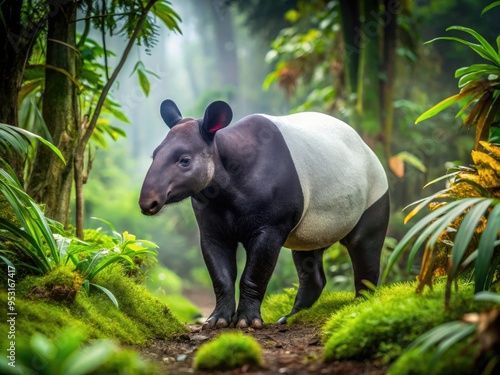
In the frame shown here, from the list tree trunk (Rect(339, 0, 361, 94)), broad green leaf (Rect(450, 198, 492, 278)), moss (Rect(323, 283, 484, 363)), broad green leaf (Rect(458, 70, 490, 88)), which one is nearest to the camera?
broad green leaf (Rect(450, 198, 492, 278))

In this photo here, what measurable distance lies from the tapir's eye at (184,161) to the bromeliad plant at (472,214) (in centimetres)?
144

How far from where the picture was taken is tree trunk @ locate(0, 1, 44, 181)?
11.9ft

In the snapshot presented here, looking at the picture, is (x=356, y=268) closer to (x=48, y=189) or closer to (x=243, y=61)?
(x=48, y=189)

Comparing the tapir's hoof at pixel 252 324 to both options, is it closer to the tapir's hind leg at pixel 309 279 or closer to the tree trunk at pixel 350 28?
the tapir's hind leg at pixel 309 279

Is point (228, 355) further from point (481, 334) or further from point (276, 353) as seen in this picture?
point (481, 334)

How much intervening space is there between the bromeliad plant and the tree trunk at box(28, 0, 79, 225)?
2.56 meters

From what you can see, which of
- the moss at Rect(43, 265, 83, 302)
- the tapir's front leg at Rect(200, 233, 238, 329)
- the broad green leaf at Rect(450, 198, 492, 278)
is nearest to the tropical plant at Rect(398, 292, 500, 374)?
the broad green leaf at Rect(450, 198, 492, 278)

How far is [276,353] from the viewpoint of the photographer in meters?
2.71

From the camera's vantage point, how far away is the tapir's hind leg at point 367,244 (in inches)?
177

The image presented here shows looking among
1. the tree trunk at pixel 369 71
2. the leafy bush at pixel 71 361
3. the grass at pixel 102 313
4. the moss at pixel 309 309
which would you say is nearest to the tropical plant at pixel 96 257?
the grass at pixel 102 313

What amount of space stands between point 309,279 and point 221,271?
104 cm

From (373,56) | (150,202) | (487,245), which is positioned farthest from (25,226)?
(373,56)

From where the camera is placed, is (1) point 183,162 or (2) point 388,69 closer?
(1) point 183,162

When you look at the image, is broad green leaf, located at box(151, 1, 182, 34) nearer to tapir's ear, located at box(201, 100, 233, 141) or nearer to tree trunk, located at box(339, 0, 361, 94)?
tapir's ear, located at box(201, 100, 233, 141)
